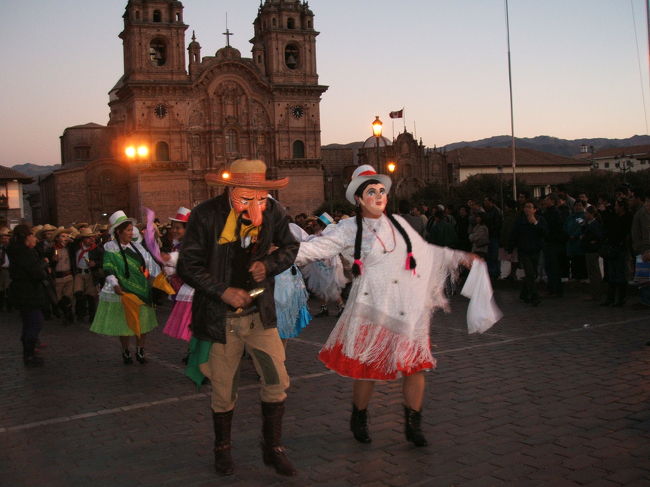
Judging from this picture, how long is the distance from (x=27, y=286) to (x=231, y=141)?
5687 centimetres

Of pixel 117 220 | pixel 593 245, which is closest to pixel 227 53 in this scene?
pixel 593 245

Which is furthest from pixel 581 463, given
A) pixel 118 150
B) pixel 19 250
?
pixel 118 150

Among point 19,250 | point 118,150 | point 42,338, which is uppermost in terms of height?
point 118,150

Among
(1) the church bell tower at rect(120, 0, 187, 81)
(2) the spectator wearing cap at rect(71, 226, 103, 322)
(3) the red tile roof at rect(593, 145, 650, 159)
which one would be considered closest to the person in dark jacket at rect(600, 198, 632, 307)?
(2) the spectator wearing cap at rect(71, 226, 103, 322)

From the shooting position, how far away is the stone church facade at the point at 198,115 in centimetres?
6178

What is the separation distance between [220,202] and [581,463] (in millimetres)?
2881

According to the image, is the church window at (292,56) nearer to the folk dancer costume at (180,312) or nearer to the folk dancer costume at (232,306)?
the folk dancer costume at (180,312)

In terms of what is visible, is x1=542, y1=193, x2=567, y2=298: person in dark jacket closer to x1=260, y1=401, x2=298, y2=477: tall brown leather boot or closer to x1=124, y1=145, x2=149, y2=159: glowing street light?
x1=260, y1=401, x2=298, y2=477: tall brown leather boot

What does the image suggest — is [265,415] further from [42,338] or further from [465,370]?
[42,338]

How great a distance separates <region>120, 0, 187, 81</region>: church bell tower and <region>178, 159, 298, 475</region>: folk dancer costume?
59.4m

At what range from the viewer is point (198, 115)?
211ft

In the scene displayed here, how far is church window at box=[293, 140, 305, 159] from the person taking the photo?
219 feet

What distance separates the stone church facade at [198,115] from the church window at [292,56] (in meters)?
0.09

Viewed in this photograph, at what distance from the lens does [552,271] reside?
561 inches
